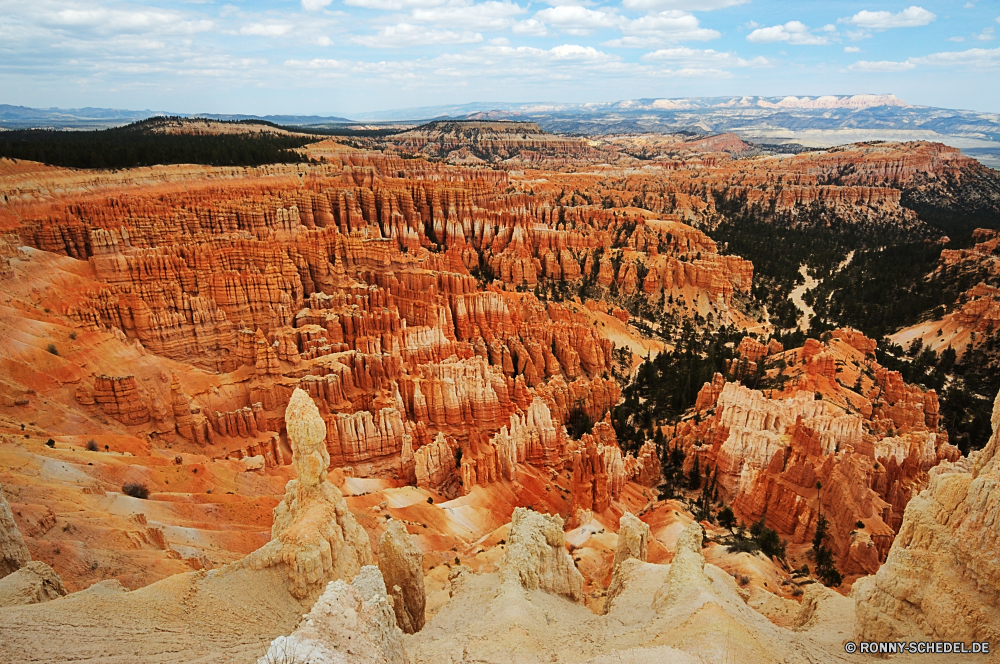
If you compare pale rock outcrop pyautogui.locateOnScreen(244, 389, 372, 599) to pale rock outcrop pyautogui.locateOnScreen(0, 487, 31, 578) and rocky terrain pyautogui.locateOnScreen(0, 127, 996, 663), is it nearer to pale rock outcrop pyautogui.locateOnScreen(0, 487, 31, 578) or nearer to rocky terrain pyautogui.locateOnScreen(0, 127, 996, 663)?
rocky terrain pyautogui.locateOnScreen(0, 127, 996, 663)

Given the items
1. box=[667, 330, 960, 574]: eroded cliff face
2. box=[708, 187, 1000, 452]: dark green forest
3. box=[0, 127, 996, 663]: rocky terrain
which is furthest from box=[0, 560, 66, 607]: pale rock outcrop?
box=[708, 187, 1000, 452]: dark green forest

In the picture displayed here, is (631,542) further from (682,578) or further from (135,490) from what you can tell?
(135,490)

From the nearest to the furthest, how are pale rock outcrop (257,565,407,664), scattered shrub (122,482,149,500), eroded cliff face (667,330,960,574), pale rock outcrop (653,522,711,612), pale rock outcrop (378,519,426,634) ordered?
pale rock outcrop (257,565,407,664) → pale rock outcrop (653,522,711,612) → pale rock outcrop (378,519,426,634) → scattered shrub (122,482,149,500) → eroded cliff face (667,330,960,574)

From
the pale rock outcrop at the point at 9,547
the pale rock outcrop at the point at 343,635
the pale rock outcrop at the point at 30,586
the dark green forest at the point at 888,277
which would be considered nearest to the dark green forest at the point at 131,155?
the pale rock outcrop at the point at 9,547

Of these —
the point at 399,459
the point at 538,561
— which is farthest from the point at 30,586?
the point at 399,459

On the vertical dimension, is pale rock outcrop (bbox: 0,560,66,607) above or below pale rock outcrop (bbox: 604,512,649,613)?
above

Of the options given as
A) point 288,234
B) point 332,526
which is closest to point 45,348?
point 332,526

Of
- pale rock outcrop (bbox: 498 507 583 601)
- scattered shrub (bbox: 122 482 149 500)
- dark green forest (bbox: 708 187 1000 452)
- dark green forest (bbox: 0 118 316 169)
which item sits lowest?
dark green forest (bbox: 708 187 1000 452)
